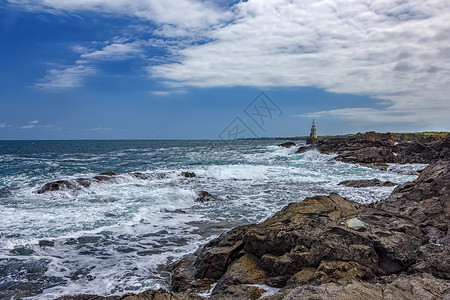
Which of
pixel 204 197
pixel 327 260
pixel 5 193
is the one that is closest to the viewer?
pixel 327 260

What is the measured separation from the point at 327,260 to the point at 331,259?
7 cm

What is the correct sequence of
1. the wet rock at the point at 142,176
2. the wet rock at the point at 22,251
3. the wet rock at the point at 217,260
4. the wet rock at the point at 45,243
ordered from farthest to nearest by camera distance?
the wet rock at the point at 142,176
the wet rock at the point at 45,243
the wet rock at the point at 22,251
the wet rock at the point at 217,260

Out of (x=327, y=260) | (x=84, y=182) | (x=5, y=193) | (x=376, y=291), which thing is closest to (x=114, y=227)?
(x=327, y=260)

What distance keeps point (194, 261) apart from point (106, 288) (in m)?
1.67

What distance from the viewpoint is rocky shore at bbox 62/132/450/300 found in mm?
3695

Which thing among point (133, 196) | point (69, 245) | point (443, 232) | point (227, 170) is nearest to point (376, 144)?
point (227, 170)

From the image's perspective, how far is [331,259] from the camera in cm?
456

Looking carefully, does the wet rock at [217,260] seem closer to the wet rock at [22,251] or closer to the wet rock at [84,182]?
the wet rock at [22,251]

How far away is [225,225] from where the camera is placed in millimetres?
9156

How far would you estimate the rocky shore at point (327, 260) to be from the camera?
3.70m

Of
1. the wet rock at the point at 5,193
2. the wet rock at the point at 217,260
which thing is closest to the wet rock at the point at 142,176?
the wet rock at the point at 5,193

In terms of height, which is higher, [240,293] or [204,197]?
[240,293]

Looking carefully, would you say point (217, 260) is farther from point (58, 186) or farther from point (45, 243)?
point (58, 186)

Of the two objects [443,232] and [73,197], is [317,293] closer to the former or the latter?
[443,232]
